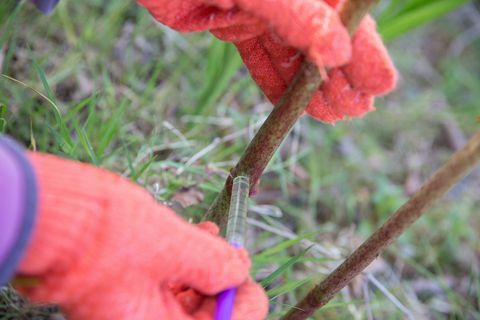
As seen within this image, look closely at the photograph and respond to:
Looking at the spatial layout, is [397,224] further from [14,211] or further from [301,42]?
[14,211]

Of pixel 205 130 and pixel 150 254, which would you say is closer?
pixel 150 254

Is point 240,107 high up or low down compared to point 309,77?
down

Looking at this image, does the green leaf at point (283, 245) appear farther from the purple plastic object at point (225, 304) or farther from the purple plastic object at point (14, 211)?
the purple plastic object at point (14, 211)

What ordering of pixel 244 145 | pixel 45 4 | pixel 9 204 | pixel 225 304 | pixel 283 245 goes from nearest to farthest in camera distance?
pixel 9 204 → pixel 225 304 → pixel 45 4 → pixel 283 245 → pixel 244 145

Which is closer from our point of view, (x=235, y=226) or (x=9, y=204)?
(x=9, y=204)

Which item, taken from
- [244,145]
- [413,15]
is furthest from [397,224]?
[413,15]

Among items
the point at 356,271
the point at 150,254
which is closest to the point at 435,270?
the point at 356,271

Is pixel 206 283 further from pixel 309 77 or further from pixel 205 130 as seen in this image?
pixel 205 130
